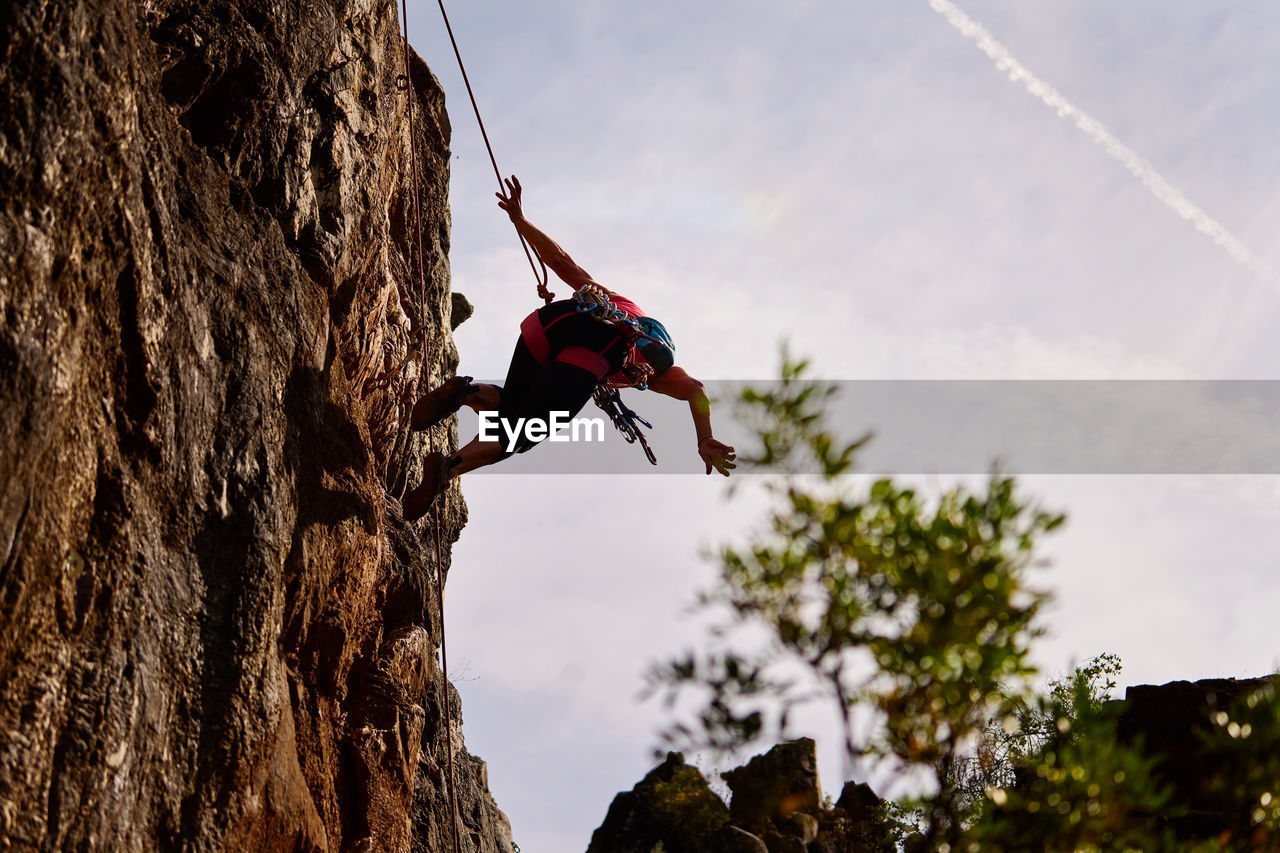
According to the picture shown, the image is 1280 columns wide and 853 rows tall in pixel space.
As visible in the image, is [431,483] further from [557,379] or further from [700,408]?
[700,408]

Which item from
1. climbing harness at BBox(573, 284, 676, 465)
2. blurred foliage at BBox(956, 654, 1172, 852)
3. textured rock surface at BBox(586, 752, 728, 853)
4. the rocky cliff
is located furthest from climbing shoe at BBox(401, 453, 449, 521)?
textured rock surface at BBox(586, 752, 728, 853)

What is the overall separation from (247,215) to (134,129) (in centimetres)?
163

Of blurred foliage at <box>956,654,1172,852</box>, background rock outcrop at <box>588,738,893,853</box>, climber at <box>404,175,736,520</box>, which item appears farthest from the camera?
background rock outcrop at <box>588,738,893,853</box>

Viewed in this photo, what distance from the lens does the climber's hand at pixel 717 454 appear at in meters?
7.88

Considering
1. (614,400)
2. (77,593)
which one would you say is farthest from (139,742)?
(614,400)

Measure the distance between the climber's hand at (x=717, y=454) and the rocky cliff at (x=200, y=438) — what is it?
294 centimetres

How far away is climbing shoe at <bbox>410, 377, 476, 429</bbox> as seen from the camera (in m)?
8.40

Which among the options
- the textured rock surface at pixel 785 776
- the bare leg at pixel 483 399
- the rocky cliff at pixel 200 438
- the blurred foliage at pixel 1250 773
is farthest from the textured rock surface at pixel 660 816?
the blurred foliage at pixel 1250 773

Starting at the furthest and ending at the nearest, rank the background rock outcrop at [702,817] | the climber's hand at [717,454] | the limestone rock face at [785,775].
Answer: the background rock outcrop at [702,817], the limestone rock face at [785,775], the climber's hand at [717,454]

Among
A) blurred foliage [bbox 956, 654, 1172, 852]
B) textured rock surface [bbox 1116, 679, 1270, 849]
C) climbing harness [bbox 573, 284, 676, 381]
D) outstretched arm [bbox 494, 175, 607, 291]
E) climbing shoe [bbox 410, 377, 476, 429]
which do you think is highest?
outstretched arm [bbox 494, 175, 607, 291]

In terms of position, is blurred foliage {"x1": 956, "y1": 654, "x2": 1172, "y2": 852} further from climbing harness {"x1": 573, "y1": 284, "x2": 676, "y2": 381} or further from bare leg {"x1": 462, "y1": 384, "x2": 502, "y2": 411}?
bare leg {"x1": 462, "y1": 384, "x2": 502, "y2": 411}

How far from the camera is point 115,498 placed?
5.24m

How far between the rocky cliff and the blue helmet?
2.63m

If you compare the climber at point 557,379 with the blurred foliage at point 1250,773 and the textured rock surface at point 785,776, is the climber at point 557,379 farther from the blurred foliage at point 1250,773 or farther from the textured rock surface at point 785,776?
the textured rock surface at point 785,776
